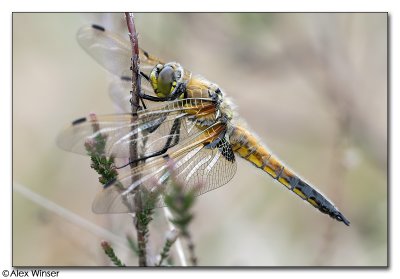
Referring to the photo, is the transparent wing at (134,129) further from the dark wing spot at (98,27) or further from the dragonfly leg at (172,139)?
the dark wing spot at (98,27)

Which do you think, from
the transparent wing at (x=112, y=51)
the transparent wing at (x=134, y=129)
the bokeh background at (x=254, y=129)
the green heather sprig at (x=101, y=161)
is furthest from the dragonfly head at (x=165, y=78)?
the bokeh background at (x=254, y=129)

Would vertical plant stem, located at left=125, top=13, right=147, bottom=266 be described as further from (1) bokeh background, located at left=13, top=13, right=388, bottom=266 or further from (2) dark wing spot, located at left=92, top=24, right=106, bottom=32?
(1) bokeh background, located at left=13, top=13, right=388, bottom=266

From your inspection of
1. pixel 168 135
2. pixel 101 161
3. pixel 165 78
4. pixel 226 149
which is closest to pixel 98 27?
pixel 165 78

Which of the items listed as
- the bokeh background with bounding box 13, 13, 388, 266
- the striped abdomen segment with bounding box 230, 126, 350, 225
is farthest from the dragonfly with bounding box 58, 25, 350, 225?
the bokeh background with bounding box 13, 13, 388, 266

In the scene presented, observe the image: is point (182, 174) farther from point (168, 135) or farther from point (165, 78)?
point (165, 78)

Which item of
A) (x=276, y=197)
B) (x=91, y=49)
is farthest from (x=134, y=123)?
(x=276, y=197)

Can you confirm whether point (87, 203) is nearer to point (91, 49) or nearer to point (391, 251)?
point (91, 49)
